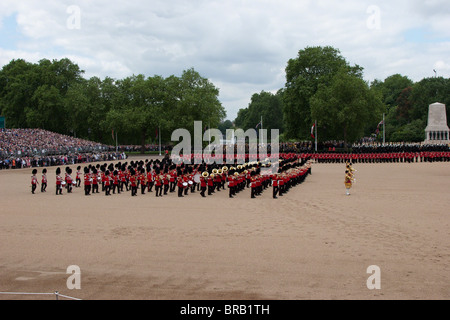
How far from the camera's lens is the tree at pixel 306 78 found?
56.6 m

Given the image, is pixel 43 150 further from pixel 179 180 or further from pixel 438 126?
pixel 438 126

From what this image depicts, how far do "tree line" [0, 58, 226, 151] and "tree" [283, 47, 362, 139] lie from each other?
10.6 metres

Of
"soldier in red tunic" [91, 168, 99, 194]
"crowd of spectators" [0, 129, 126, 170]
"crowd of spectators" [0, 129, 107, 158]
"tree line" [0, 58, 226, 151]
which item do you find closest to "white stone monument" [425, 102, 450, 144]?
"tree line" [0, 58, 226, 151]

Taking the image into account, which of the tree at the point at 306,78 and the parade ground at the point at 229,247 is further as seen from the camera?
the tree at the point at 306,78

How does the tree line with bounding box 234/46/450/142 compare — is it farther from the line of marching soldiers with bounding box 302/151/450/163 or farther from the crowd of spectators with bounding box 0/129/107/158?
the crowd of spectators with bounding box 0/129/107/158

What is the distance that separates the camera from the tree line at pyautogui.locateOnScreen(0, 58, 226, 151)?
198 ft

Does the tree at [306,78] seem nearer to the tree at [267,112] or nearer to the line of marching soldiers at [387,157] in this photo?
the line of marching soldiers at [387,157]

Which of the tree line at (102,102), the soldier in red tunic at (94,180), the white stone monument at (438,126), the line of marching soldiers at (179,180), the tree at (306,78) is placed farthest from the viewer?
the tree line at (102,102)

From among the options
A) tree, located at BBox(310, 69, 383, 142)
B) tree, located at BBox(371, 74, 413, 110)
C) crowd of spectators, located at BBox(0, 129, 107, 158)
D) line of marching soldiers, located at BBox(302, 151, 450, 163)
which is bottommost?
line of marching soldiers, located at BBox(302, 151, 450, 163)

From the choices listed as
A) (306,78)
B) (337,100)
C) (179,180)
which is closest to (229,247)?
(179,180)

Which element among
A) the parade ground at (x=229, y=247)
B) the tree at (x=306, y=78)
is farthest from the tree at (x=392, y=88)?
the parade ground at (x=229, y=247)

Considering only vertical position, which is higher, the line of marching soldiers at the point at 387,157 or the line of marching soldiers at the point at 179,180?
the line of marching soldiers at the point at 387,157

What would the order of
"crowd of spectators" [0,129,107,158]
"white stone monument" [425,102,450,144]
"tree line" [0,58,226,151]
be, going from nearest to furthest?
"crowd of spectators" [0,129,107,158], "white stone monument" [425,102,450,144], "tree line" [0,58,226,151]

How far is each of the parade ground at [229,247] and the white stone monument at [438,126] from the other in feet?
135
